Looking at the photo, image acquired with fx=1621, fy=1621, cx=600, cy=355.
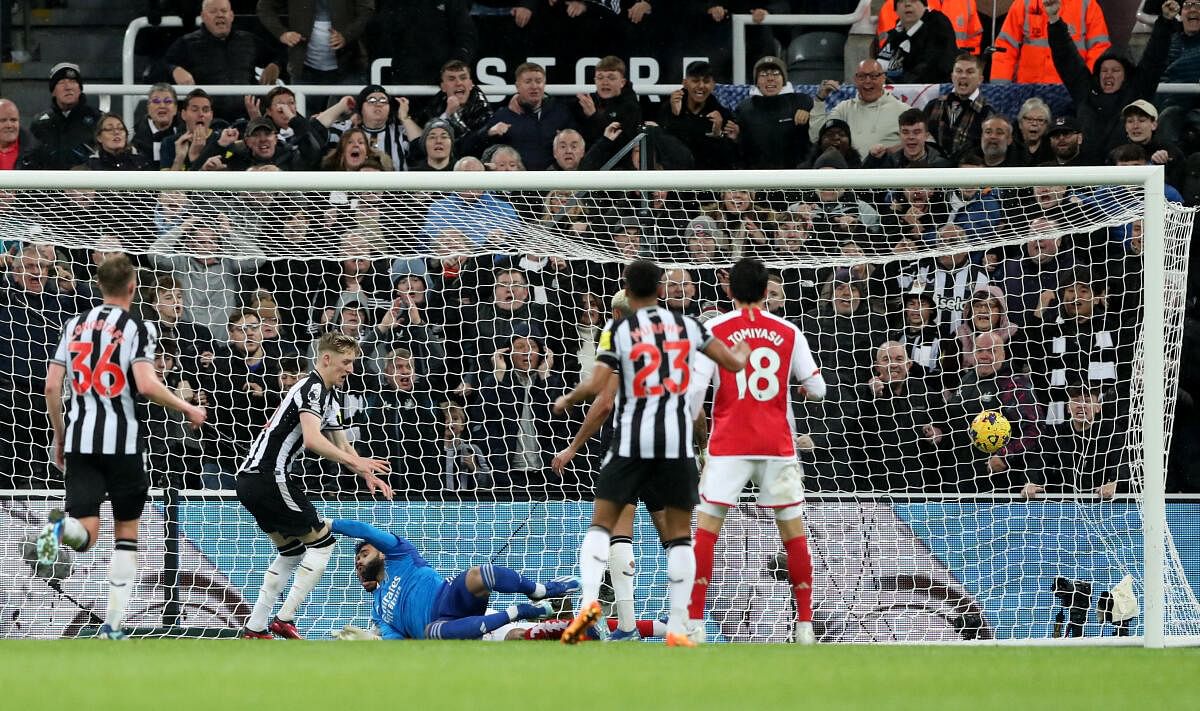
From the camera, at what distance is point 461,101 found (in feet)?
41.3

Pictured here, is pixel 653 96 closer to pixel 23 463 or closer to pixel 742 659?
pixel 23 463

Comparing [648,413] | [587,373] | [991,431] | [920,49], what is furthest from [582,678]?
[920,49]

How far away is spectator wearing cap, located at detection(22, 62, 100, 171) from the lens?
40.8 feet

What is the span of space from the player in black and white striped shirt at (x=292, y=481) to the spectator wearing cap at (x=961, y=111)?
5169 millimetres

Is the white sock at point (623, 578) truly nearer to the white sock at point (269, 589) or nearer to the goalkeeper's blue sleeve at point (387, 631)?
the goalkeeper's blue sleeve at point (387, 631)

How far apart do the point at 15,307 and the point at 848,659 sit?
21.1ft

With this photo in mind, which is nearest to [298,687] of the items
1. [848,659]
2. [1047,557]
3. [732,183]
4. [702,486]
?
[848,659]

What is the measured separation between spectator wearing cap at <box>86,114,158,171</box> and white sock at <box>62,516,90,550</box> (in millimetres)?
4405

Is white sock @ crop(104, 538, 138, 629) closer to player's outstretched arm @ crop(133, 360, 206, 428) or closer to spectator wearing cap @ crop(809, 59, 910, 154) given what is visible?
player's outstretched arm @ crop(133, 360, 206, 428)

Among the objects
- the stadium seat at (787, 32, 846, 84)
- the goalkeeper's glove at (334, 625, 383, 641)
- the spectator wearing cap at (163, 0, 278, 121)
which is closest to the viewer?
the goalkeeper's glove at (334, 625, 383, 641)

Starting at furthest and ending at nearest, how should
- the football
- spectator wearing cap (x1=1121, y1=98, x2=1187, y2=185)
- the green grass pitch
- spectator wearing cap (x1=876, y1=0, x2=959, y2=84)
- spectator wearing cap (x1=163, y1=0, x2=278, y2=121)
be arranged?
spectator wearing cap (x1=163, y1=0, x2=278, y2=121)
spectator wearing cap (x1=876, y1=0, x2=959, y2=84)
spectator wearing cap (x1=1121, y1=98, x2=1187, y2=185)
the football
the green grass pitch

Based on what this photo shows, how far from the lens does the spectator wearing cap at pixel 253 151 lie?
11828 millimetres

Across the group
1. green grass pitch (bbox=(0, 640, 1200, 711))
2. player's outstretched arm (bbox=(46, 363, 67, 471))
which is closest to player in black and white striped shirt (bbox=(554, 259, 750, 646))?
green grass pitch (bbox=(0, 640, 1200, 711))

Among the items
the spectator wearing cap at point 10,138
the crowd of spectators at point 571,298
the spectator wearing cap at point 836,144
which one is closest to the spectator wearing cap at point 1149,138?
the crowd of spectators at point 571,298
